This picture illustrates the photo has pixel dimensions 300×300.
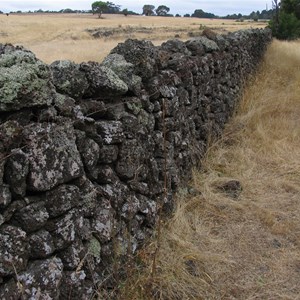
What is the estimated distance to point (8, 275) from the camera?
2.50m

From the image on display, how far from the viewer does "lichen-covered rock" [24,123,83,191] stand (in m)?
2.65

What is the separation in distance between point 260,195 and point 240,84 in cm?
506

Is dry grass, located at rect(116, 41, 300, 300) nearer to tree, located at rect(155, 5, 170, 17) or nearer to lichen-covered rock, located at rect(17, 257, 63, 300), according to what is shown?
lichen-covered rock, located at rect(17, 257, 63, 300)

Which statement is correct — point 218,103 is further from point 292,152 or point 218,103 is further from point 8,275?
point 8,275

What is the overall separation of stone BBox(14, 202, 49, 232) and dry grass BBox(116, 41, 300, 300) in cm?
101

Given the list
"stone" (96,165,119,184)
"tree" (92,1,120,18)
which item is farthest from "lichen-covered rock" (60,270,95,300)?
"tree" (92,1,120,18)

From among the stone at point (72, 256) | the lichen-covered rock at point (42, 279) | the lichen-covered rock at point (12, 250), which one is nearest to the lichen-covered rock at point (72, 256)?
the stone at point (72, 256)

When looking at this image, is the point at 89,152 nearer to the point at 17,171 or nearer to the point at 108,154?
the point at 108,154

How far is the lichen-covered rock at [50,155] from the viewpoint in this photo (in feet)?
8.68

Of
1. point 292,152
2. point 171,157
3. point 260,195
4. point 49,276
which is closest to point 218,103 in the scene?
point 292,152

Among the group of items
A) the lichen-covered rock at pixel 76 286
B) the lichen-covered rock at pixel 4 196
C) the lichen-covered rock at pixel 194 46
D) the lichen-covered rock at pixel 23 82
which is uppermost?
the lichen-covered rock at pixel 23 82

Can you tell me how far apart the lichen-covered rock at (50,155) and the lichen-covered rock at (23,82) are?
0.15 meters

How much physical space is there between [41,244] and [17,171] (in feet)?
1.53

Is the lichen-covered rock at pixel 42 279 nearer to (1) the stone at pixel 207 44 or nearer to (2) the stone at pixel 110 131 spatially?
(2) the stone at pixel 110 131
